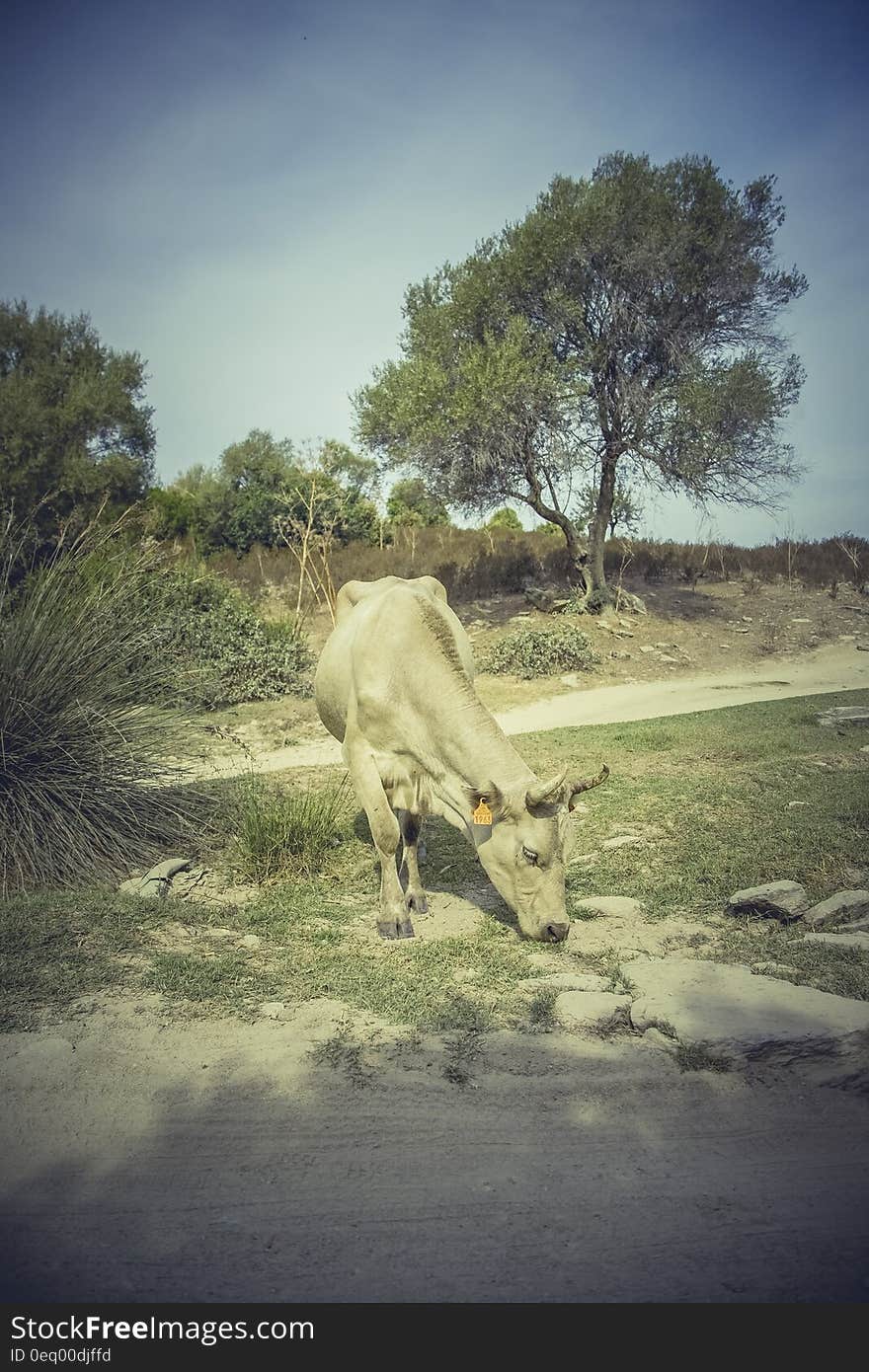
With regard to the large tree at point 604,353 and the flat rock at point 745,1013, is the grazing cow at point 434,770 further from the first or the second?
the large tree at point 604,353

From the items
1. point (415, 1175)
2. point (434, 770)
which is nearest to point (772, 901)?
point (434, 770)

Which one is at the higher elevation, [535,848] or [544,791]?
[544,791]

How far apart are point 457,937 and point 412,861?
3.12 feet

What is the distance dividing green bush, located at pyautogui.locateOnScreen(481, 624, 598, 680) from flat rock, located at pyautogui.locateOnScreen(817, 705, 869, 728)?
6889 millimetres

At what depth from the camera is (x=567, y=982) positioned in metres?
4.77

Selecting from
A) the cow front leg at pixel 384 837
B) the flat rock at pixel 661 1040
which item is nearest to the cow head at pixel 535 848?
the cow front leg at pixel 384 837

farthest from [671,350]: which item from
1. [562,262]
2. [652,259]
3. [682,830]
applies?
[682,830]

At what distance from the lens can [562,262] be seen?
70.1ft

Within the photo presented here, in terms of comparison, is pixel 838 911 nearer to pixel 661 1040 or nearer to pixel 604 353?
pixel 661 1040

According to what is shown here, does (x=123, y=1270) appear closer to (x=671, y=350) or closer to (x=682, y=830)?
(x=682, y=830)

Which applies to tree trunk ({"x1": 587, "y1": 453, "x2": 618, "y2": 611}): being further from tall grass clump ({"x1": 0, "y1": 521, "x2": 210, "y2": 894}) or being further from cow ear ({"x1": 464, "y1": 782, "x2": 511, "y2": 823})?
cow ear ({"x1": 464, "y1": 782, "x2": 511, "y2": 823})

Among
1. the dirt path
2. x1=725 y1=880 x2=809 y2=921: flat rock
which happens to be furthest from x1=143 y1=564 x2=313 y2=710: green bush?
x1=725 y1=880 x2=809 y2=921: flat rock

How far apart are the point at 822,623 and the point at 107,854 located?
20.6m

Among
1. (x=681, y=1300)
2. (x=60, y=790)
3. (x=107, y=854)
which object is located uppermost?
(x=60, y=790)
